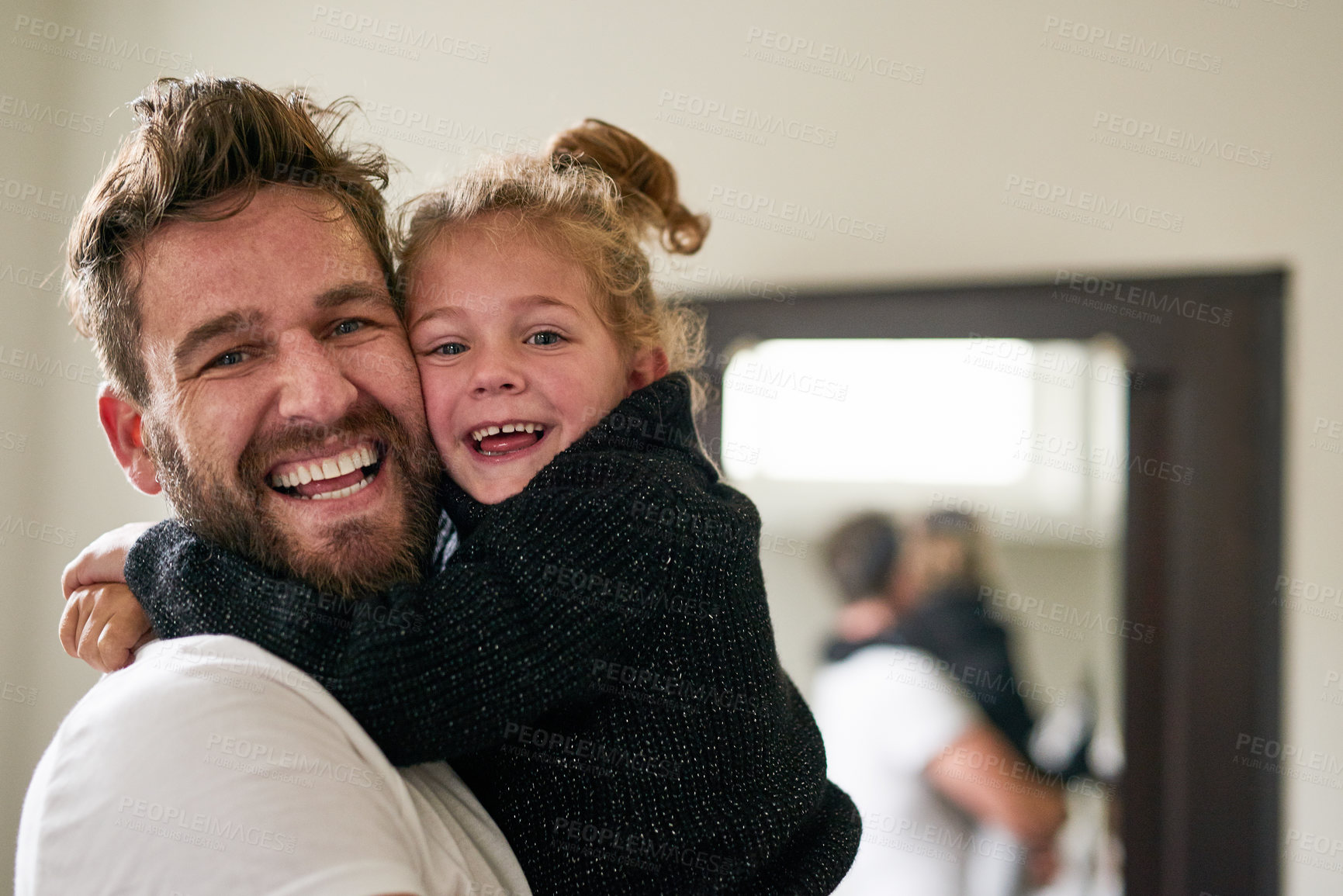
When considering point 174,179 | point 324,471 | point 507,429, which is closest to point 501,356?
point 507,429

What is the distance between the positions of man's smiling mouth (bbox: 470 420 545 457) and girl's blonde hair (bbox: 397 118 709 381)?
185mm

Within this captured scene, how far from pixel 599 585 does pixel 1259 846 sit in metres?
1.60

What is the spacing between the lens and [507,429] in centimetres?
118

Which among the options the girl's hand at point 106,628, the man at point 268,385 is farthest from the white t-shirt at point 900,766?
the girl's hand at point 106,628

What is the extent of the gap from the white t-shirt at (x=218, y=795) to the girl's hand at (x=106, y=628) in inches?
8.3

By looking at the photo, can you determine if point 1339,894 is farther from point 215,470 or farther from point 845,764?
point 215,470

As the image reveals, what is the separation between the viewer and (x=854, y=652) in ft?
6.90

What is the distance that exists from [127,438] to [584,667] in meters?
0.68

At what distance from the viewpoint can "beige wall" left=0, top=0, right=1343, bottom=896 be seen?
186 centimetres

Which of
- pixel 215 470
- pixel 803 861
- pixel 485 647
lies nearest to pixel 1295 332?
pixel 803 861

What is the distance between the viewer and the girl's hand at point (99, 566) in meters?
1.09

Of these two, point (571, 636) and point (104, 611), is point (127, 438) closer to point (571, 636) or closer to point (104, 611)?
point (104, 611)

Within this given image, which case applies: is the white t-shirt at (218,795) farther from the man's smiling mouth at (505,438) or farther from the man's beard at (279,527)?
the man's smiling mouth at (505,438)

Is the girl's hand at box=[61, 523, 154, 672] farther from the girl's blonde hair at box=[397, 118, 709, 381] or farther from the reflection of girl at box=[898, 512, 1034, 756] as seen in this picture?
the reflection of girl at box=[898, 512, 1034, 756]
